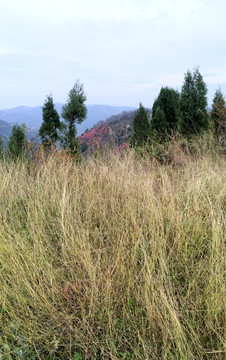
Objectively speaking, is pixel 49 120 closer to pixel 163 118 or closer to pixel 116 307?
pixel 163 118

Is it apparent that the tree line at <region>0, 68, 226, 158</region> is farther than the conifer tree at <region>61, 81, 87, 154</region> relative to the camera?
No

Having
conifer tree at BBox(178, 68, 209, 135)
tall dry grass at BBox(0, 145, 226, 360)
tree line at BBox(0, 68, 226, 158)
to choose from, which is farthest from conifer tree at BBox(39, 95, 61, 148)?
tall dry grass at BBox(0, 145, 226, 360)

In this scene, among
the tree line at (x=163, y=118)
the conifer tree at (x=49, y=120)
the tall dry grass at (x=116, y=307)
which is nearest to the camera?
the tall dry grass at (x=116, y=307)

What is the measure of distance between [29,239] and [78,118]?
1739 centimetres

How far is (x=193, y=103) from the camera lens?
9531mm

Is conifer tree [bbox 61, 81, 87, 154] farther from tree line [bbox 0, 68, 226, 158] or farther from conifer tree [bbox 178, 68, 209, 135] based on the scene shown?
conifer tree [bbox 178, 68, 209, 135]

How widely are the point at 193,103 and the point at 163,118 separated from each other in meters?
2.37

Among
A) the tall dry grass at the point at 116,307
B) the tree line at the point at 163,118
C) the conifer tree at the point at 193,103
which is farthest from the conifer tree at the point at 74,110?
the tall dry grass at the point at 116,307

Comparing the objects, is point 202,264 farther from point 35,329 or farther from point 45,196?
point 45,196

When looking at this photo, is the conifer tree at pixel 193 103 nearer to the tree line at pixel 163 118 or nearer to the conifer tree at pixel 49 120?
the tree line at pixel 163 118

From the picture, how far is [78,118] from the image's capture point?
18.5m

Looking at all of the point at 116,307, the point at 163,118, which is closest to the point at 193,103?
the point at 163,118

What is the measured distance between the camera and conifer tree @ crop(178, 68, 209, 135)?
375 inches

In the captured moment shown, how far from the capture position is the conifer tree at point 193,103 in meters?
9.52
